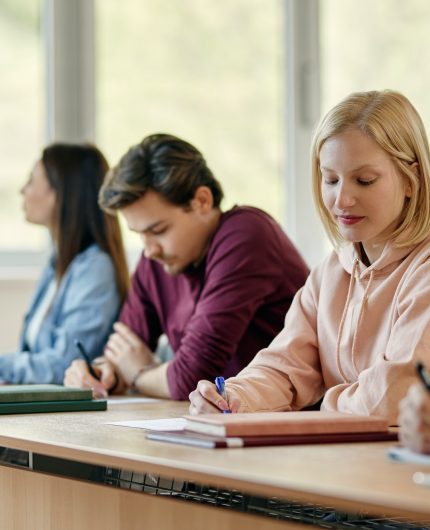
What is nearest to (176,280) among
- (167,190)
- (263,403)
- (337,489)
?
(167,190)

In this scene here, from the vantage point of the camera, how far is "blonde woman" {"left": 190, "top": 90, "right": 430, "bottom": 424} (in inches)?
67.5

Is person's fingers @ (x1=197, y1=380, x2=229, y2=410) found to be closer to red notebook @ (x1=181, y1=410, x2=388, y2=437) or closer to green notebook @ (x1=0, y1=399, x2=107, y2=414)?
red notebook @ (x1=181, y1=410, x2=388, y2=437)

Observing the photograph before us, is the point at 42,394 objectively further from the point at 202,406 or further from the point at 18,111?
the point at 18,111

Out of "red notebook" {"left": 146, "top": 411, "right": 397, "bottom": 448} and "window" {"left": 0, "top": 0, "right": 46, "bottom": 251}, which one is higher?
"window" {"left": 0, "top": 0, "right": 46, "bottom": 251}

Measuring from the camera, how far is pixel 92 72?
13.7 feet

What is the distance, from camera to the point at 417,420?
122 centimetres

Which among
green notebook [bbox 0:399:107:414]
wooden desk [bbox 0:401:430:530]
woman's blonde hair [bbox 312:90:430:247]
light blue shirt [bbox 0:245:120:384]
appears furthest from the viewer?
light blue shirt [bbox 0:245:120:384]

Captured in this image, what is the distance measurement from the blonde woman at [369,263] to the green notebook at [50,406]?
0.36m

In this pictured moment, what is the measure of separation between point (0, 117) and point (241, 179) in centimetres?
96

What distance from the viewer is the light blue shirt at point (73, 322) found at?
300 centimetres

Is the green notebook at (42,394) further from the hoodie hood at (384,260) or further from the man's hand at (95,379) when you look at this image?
the hoodie hood at (384,260)

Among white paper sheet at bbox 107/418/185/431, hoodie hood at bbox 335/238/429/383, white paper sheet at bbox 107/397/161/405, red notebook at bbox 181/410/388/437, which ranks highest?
hoodie hood at bbox 335/238/429/383

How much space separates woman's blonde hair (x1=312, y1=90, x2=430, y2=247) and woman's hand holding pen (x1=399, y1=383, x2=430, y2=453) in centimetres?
62

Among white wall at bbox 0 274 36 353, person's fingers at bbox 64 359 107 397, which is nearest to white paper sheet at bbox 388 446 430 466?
person's fingers at bbox 64 359 107 397
